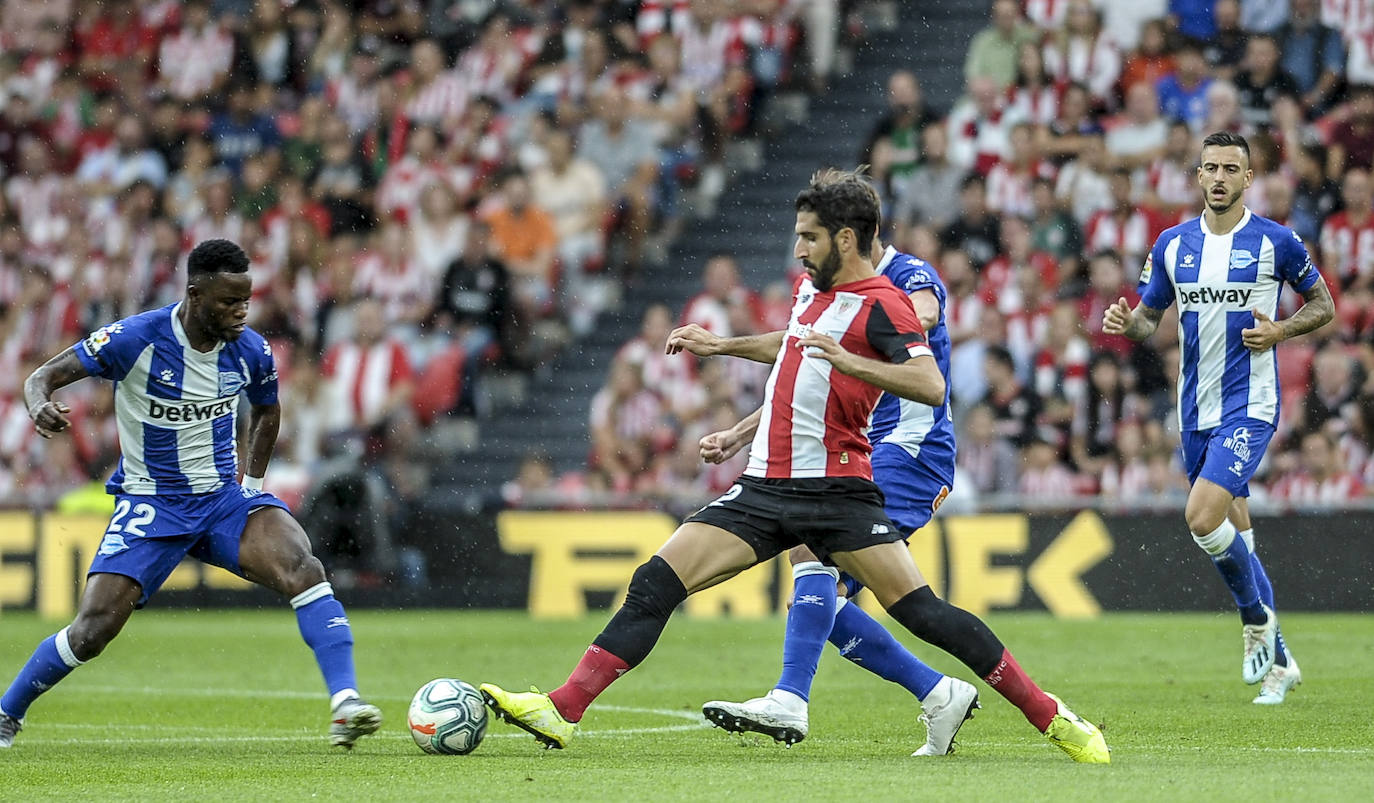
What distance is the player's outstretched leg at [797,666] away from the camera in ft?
25.2

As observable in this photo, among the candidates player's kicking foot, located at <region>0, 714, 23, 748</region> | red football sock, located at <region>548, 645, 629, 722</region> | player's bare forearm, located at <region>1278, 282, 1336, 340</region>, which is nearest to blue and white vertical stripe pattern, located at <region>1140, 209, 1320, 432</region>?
player's bare forearm, located at <region>1278, 282, 1336, 340</region>

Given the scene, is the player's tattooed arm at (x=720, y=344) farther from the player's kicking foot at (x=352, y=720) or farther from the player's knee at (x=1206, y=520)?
the player's knee at (x=1206, y=520)

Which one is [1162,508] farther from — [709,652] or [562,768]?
[562,768]

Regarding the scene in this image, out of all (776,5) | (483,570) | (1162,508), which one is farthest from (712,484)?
(776,5)

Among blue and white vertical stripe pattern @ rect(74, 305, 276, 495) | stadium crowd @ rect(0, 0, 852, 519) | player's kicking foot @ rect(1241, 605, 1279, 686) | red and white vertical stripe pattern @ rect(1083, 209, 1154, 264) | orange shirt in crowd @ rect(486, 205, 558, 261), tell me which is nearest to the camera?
blue and white vertical stripe pattern @ rect(74, 305, 276, 495)

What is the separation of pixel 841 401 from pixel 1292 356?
399 inches

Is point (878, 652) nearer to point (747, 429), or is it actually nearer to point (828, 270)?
point (747, 429)

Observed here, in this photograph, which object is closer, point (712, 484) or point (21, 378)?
point (712, 484)

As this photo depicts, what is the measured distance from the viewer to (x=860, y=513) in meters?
7.59

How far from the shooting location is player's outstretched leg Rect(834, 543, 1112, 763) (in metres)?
7.45

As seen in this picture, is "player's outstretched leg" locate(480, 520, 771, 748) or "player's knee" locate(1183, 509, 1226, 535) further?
A: "player's knee" locate(1183, 509, 1226, 535)

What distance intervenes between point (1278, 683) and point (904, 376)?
13.1 ft

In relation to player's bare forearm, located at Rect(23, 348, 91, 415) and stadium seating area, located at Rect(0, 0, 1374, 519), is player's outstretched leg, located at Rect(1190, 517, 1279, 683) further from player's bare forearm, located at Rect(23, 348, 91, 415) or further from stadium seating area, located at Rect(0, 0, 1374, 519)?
stadium seating area, located at Rect(0, 0, 1374, 519)

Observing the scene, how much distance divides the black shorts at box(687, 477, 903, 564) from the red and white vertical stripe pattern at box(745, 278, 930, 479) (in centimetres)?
6
